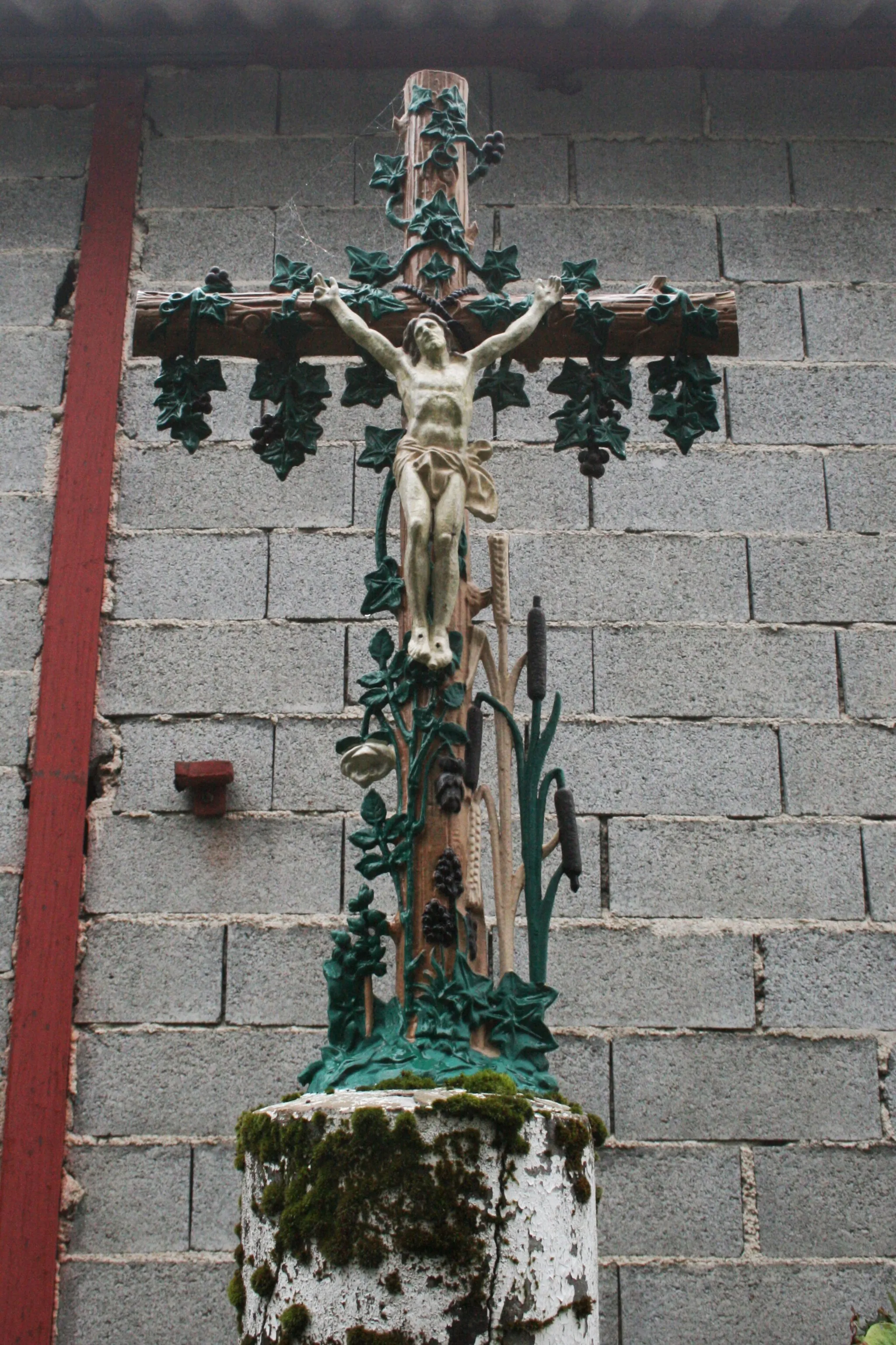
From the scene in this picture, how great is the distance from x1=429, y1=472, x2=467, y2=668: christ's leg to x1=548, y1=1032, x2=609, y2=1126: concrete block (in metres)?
1.48

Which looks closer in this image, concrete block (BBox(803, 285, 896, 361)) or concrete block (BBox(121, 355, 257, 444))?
concrete block (BBox(121, 355, 257, 444))

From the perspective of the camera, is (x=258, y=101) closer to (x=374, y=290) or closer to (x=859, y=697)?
(x=374, y=290)

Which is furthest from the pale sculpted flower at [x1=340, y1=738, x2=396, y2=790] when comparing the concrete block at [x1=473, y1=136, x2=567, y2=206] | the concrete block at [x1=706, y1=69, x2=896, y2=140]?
the concrete block at [x1=706, y1=69, x2=896, y2=140]

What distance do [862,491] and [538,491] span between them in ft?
2.99

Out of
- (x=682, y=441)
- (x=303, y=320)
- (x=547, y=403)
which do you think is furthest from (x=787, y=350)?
(x=303, y=320)

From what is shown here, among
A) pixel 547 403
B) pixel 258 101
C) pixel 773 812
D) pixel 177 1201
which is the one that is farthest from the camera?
pixel 258 101

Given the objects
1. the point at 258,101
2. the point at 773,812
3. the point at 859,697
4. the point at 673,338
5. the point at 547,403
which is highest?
the point at 258,101

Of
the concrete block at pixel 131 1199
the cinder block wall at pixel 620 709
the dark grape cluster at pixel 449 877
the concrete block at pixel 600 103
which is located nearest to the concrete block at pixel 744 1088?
the cinder block wall at pixel 620 709

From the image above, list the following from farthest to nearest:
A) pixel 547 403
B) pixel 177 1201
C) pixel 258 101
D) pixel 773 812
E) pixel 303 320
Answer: pixel 258 101
pixel 547 403
pixel 773 812
pixel 177 1201
pixel 303 320

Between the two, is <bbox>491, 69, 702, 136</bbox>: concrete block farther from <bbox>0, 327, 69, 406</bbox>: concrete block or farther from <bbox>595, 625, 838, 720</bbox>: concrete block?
<bbox>595, 625, 838, 720</bbox>: concrete block

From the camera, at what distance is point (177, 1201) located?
353 centimetres

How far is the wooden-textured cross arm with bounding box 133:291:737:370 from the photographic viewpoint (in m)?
2.80

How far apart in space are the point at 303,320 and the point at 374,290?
5.8 inches

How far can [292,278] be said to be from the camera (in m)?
2.85
